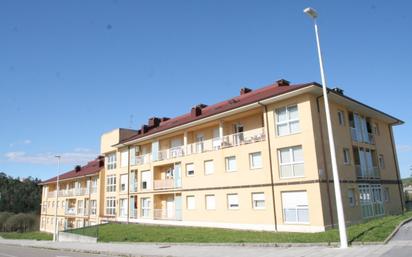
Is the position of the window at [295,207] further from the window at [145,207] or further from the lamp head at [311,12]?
the window at [145,207]

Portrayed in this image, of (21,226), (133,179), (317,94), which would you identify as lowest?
(21,226)

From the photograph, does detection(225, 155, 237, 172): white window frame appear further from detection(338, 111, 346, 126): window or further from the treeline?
the treeline

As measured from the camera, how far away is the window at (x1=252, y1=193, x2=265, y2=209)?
916 inches

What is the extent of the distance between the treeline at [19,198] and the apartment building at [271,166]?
76680mm

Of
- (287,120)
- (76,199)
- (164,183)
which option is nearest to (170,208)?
(164,183)

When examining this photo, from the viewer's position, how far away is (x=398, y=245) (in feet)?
39.4

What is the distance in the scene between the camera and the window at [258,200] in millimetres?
23269

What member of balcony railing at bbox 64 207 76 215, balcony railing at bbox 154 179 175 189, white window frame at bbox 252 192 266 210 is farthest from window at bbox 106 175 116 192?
white window frame at bbox 252 192 266 210

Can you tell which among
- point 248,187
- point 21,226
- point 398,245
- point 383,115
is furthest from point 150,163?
point 21,226

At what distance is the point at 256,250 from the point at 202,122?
15655 millimetres

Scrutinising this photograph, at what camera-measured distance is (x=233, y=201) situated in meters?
25.3

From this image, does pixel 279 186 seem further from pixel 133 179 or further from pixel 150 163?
pixel 133 179

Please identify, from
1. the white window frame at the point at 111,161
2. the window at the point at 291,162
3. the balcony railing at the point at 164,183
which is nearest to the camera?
the window at the point at 291,162

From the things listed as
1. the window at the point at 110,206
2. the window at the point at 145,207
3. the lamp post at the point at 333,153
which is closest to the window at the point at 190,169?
the window at the point at 145,207
